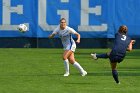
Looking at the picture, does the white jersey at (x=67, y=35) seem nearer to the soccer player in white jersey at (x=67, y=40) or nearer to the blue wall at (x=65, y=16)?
the soccer player in white jersey at (x=67, y=40)

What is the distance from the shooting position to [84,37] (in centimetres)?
4459

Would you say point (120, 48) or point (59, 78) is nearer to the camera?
point (120, 48)

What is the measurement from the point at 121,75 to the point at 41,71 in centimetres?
333

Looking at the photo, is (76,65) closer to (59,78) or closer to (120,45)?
(59,78)

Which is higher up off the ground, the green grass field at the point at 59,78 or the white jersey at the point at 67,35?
the white jersey at the point at 67,35

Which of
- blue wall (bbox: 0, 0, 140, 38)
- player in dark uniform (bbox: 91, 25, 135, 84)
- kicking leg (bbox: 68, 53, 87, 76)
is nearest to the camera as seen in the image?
player in dark uniform (bbox: 91, 25, 135, 84)

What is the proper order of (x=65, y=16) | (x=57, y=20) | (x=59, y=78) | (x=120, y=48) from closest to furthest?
1. (x=120, y=48)
2. (x=59, y=78)
3. (x=57, y=20)
4. (x=65, y=16)

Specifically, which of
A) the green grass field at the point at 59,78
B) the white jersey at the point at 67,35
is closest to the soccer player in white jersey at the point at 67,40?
the white jersey at the point at 67,35

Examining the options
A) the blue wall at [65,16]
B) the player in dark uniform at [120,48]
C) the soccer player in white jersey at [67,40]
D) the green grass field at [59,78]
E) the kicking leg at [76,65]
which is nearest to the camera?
the green grass field at [59,78]

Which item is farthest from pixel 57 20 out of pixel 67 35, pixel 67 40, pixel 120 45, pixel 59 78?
pixel 120 45

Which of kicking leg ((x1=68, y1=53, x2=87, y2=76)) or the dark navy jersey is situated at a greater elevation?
the dark navy jersey

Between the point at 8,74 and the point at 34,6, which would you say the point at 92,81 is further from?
the point at 34,6

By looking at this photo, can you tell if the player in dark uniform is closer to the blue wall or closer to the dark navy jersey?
the dark navy jersey

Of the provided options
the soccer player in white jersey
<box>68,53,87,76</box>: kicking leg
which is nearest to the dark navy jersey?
the soccer player in white jersey
